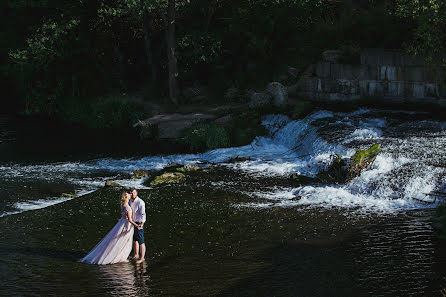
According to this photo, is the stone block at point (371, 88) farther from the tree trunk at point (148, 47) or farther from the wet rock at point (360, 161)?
the tree trunk at point (148, 47)

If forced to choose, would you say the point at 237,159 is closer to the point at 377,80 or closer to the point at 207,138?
the point at 207,138

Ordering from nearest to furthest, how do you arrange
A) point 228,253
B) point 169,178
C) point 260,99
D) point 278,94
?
point 228,253 < point 169,178 < point 278,94 < point 260,99

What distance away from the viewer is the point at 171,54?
32656mm

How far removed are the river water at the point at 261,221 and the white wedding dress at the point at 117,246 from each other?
264 millimetres

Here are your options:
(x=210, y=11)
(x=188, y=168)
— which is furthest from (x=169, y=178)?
(x=210, y=11)

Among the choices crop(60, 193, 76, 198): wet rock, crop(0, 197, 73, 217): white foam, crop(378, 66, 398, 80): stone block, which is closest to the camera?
crop(0, 197, 73, 217): white foam

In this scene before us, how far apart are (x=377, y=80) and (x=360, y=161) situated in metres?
9.72

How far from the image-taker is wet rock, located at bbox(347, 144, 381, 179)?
62.7 feet

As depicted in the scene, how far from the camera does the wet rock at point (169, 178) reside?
2083 centimetres

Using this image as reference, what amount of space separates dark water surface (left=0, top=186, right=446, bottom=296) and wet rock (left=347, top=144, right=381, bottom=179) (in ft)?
9.04

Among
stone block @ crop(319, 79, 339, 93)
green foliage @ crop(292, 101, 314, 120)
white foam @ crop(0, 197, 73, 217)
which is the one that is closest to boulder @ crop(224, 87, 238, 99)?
stone block @ crop(319, 79, 339, 93)

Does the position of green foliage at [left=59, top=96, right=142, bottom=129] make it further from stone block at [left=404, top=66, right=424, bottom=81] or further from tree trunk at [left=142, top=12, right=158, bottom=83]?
stone block at [left=404, top=66, right=424, bottom=81]

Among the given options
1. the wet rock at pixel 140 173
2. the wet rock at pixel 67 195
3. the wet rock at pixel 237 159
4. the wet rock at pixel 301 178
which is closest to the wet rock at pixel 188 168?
the wet rock at pixel 140 173

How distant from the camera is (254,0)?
114 feet
